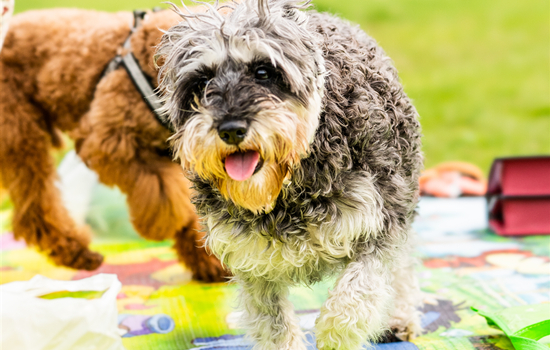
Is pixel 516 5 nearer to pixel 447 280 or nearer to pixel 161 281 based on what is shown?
pixel 447 280

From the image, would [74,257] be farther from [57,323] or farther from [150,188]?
[57,323]

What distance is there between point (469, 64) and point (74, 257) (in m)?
7.99

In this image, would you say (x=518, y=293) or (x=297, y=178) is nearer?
(x=297, y=178)

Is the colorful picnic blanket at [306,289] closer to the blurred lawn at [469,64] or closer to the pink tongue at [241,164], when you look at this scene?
the pink tongue at [241,164]

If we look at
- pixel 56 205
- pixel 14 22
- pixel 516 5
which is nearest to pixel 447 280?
pixel 56 205

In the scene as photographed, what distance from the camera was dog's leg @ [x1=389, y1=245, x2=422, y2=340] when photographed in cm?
289

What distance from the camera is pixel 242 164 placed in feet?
6.92

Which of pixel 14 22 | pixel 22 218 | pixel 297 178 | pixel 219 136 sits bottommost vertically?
pixel 22 218

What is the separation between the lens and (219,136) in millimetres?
2029

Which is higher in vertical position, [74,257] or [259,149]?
[259,149]

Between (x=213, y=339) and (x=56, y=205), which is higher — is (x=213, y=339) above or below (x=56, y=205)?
below

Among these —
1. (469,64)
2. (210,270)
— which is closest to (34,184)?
(210,270)

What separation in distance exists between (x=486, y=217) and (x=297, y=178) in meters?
3.09

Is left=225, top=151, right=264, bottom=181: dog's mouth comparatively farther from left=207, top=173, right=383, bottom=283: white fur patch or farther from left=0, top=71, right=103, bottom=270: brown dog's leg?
left=0, top=71, right=103, bottom=270: brown dog's leg
